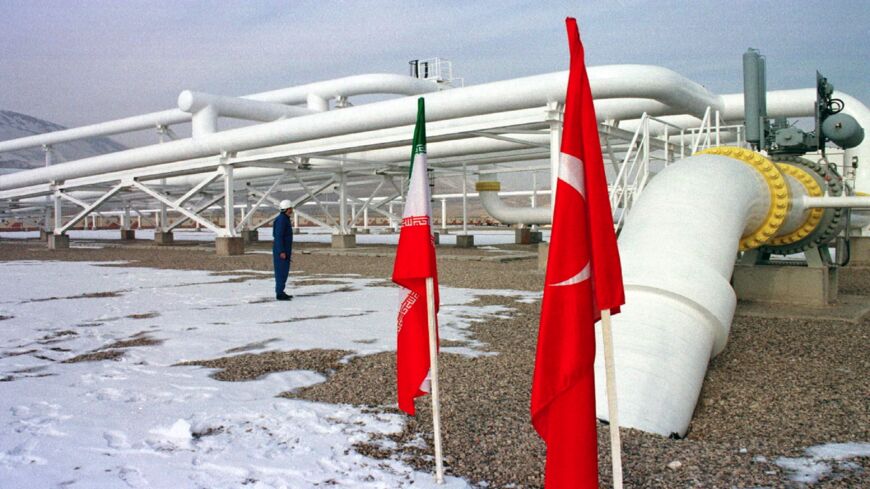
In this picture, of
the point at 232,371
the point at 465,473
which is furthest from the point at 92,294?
the point at 465,473

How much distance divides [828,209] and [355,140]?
34.5 ft

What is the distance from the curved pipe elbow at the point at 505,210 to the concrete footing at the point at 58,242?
15617mm

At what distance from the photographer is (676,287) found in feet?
13.8

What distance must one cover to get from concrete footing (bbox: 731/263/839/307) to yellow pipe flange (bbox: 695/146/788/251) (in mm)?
1083

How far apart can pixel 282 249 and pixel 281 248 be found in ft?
0.07

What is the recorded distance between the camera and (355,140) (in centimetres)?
1561

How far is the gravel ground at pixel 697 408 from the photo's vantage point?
2912 millimetres

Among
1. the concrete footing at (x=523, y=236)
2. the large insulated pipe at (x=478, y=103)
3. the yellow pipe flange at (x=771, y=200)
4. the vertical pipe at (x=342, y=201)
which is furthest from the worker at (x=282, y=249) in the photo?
the concrete footing at (x=523, y=236)

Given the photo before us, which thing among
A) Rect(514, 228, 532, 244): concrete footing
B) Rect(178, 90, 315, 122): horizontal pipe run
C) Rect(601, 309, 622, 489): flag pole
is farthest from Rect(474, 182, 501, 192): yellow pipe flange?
Rect(601, 309, 622, 489): flag pole

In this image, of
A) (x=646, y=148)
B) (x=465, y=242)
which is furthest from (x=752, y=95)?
(x=465, y=242)

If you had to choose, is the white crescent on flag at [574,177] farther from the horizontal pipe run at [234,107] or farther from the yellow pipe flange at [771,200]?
the horizontal pipe run at [234,107]

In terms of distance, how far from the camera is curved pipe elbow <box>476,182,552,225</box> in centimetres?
1927

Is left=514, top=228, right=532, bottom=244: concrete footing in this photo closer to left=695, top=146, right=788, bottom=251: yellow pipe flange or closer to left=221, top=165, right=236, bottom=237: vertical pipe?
left=221, top=165, right=236, bottom=237: vertical pipe

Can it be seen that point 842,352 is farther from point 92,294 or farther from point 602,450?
point 92,294
